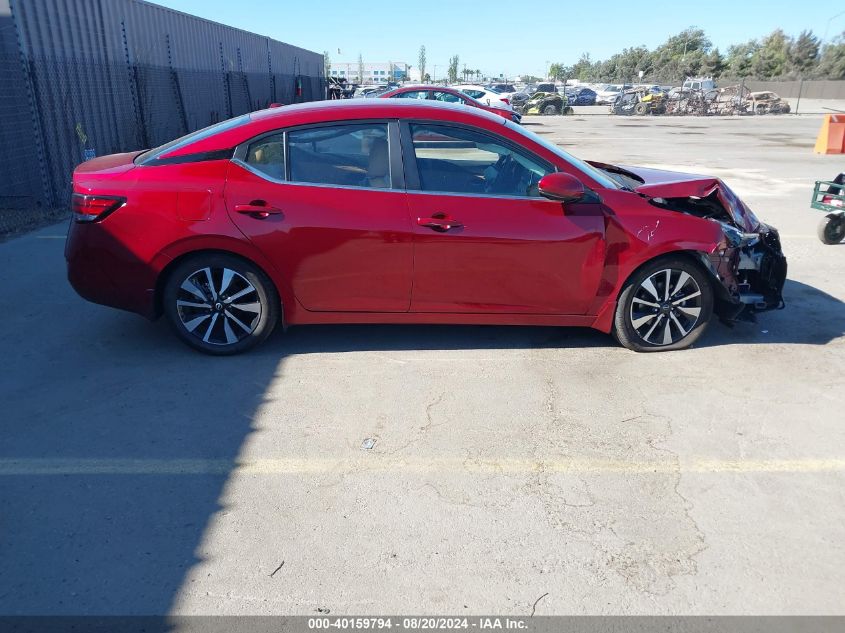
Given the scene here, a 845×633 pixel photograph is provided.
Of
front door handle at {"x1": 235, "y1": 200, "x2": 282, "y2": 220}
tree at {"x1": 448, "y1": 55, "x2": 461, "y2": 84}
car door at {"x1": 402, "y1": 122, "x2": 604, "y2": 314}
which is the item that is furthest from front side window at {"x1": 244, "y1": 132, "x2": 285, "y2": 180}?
tree at {"x1": 448, "y1": 55, "x2": 461, "y2": 84}

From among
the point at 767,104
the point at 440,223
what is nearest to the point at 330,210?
the point at 440,223

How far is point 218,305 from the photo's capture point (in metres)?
4.69

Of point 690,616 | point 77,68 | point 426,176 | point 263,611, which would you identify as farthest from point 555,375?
point 77,68

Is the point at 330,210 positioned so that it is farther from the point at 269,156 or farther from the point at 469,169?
the point at 469,169

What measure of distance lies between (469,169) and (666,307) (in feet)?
5.73

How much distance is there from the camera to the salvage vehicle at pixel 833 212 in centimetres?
809

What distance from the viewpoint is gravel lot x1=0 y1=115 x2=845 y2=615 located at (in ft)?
8.87

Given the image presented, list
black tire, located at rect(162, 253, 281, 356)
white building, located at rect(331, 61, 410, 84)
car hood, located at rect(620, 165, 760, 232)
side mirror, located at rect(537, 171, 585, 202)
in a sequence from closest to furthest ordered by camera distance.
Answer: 1. side mirror, located at rect(537, 171, 585, 202)
2. black tire, located at rect(162, 253, 281, 356)
3. car hood, located at rect(620, 165, 760, 232)
4. white building, located at rect(331, 61, 410, 84)

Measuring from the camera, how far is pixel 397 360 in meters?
4.82

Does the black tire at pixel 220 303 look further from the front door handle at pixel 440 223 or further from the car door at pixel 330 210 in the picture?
the front door handle at pixel 440 223

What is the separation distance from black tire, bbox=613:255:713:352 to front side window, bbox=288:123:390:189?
1932mm

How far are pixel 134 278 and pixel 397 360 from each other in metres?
1.92

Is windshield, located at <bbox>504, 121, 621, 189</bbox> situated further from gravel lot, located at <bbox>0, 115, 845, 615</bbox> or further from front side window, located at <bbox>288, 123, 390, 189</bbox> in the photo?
gravel lot, located at <bbox>0, 115, 845, 615</bbox>

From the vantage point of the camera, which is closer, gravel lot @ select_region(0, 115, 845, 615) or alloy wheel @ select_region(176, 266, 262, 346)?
gravel lot @ select_region(0, 115, 845, 615)
